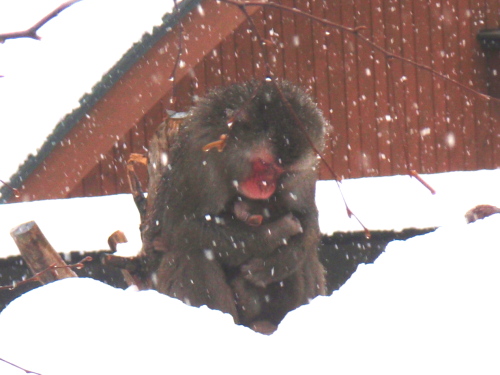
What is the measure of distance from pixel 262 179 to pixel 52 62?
4.49ft

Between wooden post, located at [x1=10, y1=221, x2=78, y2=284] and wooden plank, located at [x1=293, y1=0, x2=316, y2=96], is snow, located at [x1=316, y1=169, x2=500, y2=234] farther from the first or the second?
wooden plank, located at [x1=293, y1=0, x2=316, y2=96]

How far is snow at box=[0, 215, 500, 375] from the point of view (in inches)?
35.7

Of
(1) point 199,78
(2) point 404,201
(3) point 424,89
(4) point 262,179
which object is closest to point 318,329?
(4) point 262,179

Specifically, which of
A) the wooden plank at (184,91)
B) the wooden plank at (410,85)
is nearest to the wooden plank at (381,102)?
the wooden plank at (410,85)

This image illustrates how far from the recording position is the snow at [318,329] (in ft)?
2.97

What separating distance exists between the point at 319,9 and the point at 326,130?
11.6 ft

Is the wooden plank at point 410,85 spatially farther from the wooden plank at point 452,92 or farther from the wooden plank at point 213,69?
the wooden plank at point 213,69

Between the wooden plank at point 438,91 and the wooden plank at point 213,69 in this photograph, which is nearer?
the wooden plank at point 213,69

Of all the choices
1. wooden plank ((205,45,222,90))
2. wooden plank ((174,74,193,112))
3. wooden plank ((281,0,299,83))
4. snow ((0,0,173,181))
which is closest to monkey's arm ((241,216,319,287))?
snow ((0,0,173,181))

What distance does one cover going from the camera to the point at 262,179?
97.9 inches

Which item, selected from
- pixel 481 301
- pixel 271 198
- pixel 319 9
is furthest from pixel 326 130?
pixel 319 9

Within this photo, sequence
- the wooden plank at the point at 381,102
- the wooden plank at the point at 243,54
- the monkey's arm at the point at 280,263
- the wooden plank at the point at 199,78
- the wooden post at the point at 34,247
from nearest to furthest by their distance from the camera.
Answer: the wooden post at the point at 34,247 → the monkey's arm at the point at 280,263 → the wooden plank at the point at 199,78 → the wooden plank at the point at 243,54 → the wooden plank at the point at 381,102

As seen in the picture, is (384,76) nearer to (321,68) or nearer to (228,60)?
(321,68)


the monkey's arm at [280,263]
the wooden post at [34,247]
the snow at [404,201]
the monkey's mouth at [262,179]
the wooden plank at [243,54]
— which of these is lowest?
the monkey's arm at [280,263]
